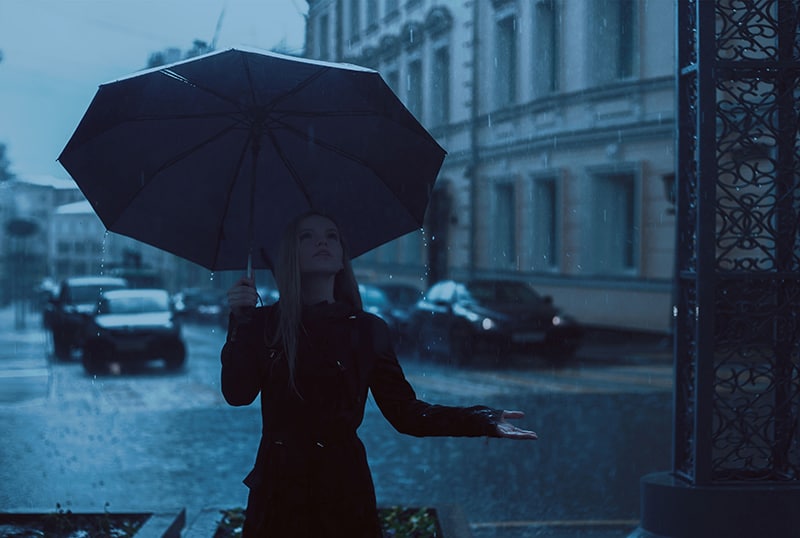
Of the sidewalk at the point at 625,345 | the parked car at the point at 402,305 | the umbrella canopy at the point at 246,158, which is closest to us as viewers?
the umbrella canopy at the point at 246,158

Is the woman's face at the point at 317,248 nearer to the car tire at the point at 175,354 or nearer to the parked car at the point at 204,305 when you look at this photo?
the car tire at the point at 175,354

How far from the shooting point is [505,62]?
89.1 feet

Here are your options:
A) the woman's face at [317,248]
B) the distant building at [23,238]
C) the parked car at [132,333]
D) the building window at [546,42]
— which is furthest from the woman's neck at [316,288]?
the building window at [546,42]

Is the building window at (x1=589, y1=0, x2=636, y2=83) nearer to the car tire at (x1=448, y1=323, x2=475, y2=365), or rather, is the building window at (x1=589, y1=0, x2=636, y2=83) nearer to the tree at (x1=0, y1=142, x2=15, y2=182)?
the car tire at (x1=448, y1=323, x2=475, y2=365)

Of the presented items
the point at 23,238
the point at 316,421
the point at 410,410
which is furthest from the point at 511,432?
the point at 23,238

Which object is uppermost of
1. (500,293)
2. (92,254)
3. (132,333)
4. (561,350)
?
(92,254)

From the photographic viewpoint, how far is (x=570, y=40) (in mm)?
24344

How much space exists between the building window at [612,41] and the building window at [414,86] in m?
7.12

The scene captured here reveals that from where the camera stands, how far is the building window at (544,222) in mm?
25984

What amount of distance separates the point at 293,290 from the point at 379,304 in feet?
57.2

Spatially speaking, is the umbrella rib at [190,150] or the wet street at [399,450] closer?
the umbrella rib at [190,150]

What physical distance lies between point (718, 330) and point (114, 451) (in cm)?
594

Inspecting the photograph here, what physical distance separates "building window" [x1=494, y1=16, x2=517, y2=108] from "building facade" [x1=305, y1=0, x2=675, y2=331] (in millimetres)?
38

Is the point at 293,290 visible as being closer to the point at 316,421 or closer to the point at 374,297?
the point at 316,421
